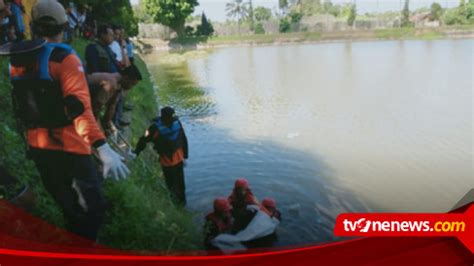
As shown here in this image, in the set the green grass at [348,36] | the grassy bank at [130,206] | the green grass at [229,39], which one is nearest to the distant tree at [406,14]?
the green grass at [348,36]

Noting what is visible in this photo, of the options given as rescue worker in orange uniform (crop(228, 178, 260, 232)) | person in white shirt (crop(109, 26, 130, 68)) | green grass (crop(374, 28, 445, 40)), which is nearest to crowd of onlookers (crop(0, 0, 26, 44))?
person in white shirt (crop(109, 26, 130, 68))

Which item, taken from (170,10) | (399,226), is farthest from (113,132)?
(399,226)

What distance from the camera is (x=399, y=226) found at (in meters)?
1.96

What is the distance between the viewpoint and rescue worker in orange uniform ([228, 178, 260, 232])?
2596 millimetres

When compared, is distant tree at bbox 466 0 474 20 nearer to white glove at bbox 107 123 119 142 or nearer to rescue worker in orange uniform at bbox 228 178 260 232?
rescue worker in orange uniform at bbox 228 178 260 232

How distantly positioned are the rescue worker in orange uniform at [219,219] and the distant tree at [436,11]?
262cm

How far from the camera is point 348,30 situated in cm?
525

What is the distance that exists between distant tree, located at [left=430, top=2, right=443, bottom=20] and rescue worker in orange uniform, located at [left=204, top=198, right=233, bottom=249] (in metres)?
2.62

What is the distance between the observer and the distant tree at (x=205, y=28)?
321 centimetres

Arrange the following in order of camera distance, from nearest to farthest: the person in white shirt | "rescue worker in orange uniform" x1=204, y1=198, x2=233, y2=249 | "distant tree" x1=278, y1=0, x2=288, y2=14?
1. the person in white shirt
2. "rescue worker in orange uniform" x1=204, y1=198, x2=233, y2=249
3. "distant tree" x1=278, y1=0, x2=288, y2=14

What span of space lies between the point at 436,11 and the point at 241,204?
8.48 feet

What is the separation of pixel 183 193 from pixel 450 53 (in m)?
3.59

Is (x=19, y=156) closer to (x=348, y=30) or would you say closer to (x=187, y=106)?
(x=187, y=106)

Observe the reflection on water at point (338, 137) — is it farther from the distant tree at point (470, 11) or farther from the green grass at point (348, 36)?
the distant tree at point (470, 11)
